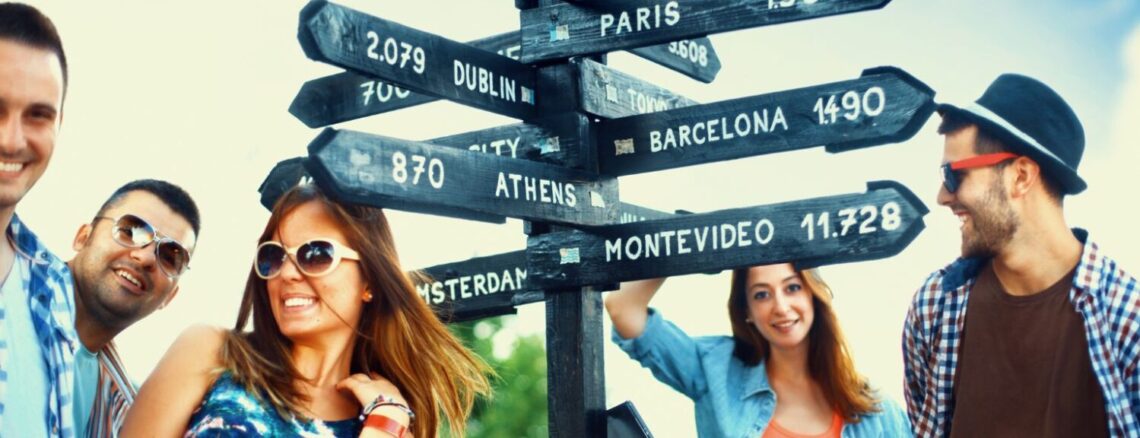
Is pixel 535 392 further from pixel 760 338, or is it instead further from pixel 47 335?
pixel 47 335

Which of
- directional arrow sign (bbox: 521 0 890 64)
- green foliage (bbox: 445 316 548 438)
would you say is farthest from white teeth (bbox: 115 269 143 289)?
green foliage (bbox: 445 316 548 438)

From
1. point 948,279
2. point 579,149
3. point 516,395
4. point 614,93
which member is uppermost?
point 614,93

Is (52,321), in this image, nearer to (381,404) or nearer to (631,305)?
(381,404)

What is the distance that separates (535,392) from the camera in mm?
27719

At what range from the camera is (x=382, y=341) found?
420 cm

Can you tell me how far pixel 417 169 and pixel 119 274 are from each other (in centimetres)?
145

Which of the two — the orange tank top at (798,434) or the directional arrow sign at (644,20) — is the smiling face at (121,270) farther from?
the orange tank top at (798,434)

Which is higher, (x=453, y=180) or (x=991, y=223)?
(x=453, y=180)

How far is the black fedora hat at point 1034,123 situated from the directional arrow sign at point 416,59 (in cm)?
184

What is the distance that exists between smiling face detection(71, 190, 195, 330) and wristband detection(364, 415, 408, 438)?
1.51 metres

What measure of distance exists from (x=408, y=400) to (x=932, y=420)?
2.50m

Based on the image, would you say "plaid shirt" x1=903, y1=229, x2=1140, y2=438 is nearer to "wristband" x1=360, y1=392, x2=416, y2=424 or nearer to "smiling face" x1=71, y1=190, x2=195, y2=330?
"wristband" x1=360, y1=392, x2=416, y2=424

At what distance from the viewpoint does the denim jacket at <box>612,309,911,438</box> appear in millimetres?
6133

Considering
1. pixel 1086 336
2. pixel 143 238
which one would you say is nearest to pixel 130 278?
pixel 143 238
